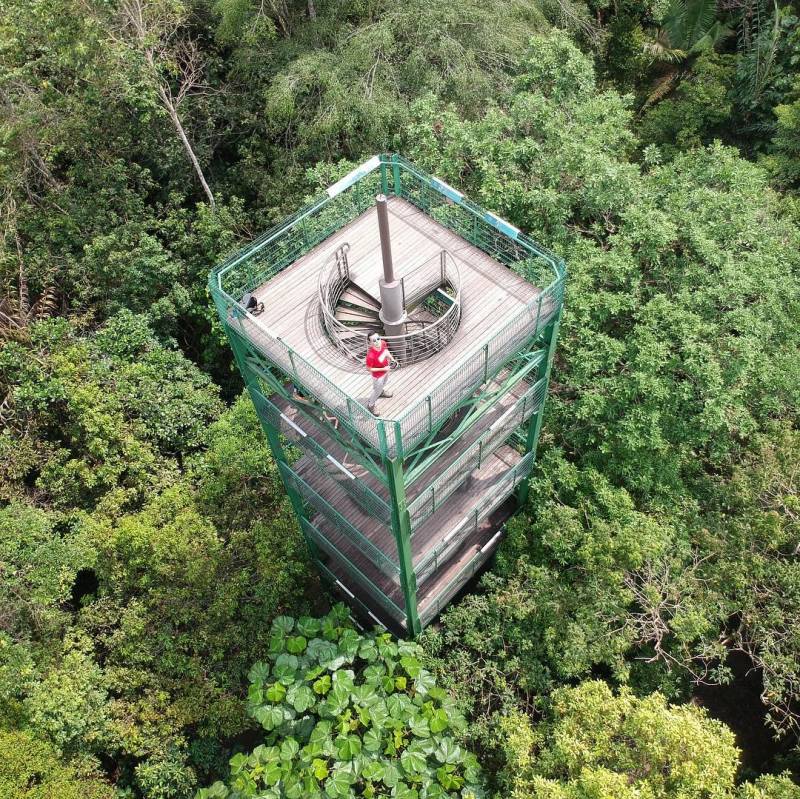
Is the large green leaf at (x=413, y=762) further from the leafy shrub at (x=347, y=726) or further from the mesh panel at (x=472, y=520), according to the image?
the mesh panel at (x=472, y=520)

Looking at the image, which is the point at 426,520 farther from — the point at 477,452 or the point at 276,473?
the point at 276,473

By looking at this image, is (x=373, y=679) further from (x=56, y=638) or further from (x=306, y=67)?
(x=306, y=67)

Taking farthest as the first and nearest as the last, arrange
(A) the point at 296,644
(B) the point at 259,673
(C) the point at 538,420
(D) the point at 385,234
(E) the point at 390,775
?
(C) the point at 538,420
(A) the point at 296,644
(B) the point at 259,673
(E) the point at 390,775
(D) the point at 385,234

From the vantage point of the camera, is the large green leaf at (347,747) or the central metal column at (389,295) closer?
the central metal column at (389,295)

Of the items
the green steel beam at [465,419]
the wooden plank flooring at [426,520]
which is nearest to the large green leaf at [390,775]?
the wooden plank flooring at [426,520]

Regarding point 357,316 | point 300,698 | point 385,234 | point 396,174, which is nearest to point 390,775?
point 300,698

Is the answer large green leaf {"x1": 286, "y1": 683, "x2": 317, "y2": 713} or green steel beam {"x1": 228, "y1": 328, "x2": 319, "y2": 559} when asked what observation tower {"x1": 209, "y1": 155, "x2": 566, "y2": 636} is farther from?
large green leaf {"x1": 286, "y1": 683, "x2": 317, "y2": 713}

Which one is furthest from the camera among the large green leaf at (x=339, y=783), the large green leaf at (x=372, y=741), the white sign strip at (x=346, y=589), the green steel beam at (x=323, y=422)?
the white sign strip at (x=346, y=589)
